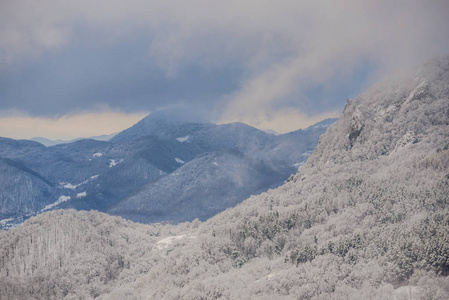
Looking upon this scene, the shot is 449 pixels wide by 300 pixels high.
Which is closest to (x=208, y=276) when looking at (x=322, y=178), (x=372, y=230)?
(x=372, y=230)

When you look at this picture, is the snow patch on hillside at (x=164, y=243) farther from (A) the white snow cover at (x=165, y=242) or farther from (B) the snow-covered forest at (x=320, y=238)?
(B) the snow-covered forest at (x=320, y=238)

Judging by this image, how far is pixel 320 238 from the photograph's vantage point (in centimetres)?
7612

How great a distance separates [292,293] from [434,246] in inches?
850

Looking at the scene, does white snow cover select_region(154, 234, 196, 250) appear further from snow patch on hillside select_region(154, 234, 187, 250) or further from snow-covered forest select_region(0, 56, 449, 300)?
snow-covered forest select_region(0, 56, 449, 300)

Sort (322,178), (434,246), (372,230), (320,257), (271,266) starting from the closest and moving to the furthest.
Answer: (434,246)
(320,257)
(372,230)
(271,266)
(322,178)

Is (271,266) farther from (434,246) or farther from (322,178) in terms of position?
(322,178)

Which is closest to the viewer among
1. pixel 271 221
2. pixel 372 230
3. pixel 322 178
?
pixel 372 230

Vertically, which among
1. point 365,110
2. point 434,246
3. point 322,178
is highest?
point 365,110

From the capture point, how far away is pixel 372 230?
65500 millimetres

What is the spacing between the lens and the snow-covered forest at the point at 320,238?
5097cm

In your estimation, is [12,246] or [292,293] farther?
[12,246]

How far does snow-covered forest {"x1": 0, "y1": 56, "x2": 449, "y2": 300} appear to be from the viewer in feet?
167

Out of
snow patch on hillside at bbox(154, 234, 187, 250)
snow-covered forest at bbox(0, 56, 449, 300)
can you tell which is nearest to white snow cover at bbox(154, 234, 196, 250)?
snow patch on hillside at bbox(154, 234, 187, 250)

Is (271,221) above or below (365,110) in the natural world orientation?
below
